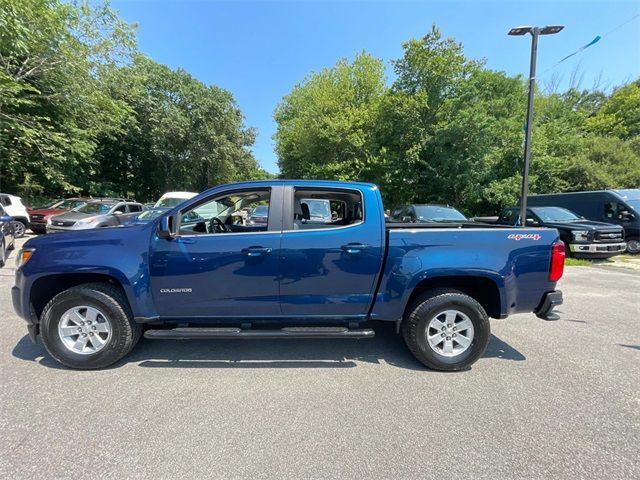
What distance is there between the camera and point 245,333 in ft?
11.1

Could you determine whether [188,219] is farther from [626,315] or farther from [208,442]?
[626,315]

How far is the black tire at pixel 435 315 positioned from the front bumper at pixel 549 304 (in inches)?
25.5

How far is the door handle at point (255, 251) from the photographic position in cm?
336

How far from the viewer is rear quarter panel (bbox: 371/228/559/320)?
3.38 metres

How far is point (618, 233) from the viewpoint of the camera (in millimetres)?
10078

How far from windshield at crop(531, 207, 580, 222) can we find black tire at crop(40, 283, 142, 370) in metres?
12.4

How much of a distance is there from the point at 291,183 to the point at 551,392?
3.25m

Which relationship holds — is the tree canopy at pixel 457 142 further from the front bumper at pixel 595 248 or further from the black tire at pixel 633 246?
the front bumper at pixel 595 248

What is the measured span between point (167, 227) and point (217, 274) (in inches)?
26.7

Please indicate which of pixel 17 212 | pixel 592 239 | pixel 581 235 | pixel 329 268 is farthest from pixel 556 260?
pixel 17 212

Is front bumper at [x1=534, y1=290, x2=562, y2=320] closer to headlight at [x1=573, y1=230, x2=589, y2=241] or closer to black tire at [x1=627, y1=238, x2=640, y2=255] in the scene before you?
headlight at [x1=573, y1=230, x2=589, y2=241]

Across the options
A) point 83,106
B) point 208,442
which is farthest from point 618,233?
point 83,106

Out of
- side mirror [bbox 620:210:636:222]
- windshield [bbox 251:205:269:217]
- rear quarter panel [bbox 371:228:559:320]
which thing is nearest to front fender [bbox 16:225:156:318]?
rear quarter panel [bbox 371:228:559:320]

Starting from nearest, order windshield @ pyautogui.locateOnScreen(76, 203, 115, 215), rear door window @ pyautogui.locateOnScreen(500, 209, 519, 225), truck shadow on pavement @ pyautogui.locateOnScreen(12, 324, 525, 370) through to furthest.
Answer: truck shadow on pavement @ pyautogui.locateOnScreen(12, 324, 525, 370)
rear door window @ pyautogui.locateOnScreen(500, 209, 519, 225)
windshield @ pyautogui.locateOnScreen(76, 203, 115, 215)
